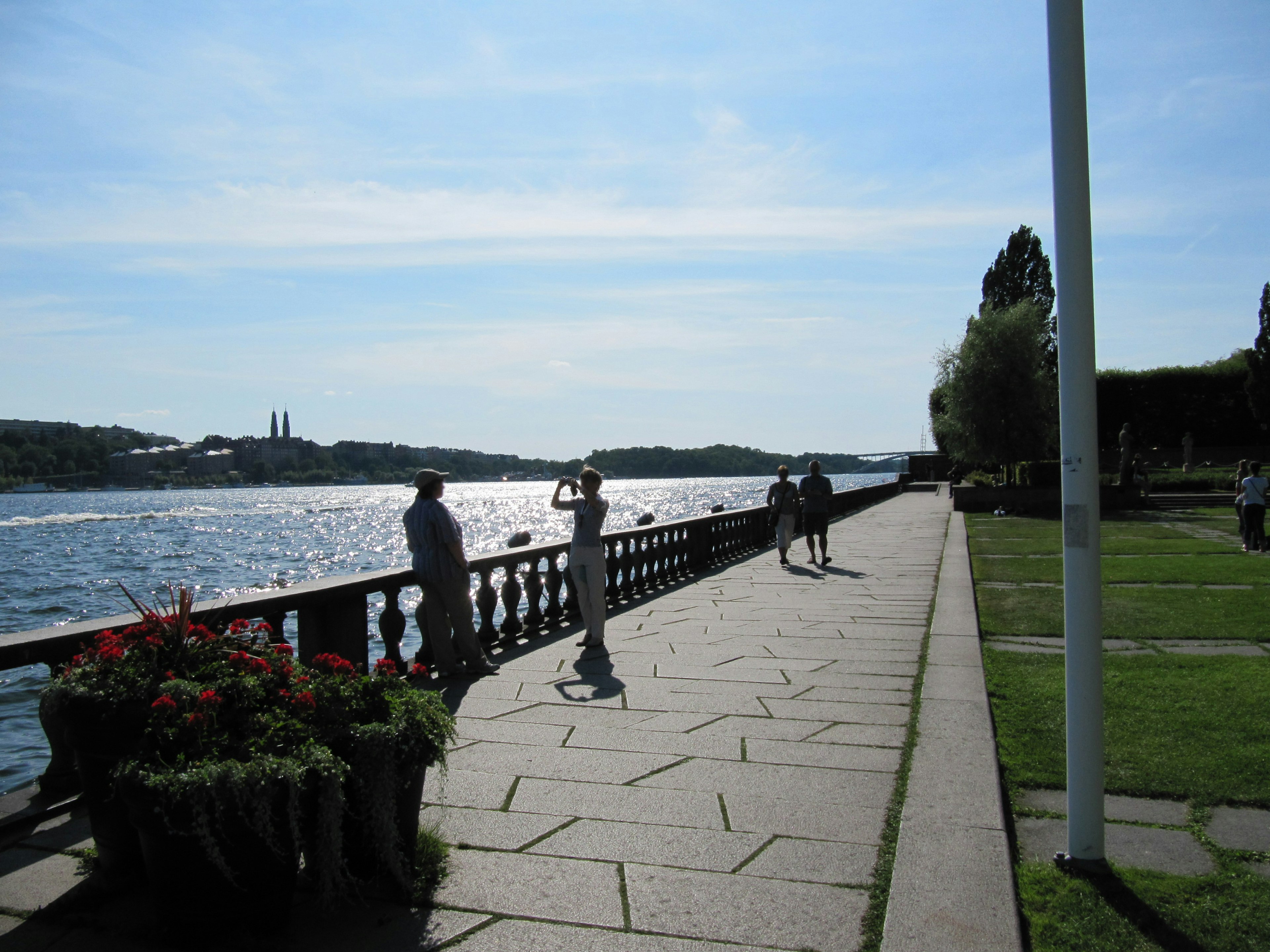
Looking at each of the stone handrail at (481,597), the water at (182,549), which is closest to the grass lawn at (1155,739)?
the stone handrail at (481,597)

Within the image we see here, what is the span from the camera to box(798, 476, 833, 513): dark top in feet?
50.9

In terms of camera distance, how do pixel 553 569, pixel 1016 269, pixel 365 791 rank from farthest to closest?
1. pixel 1016 269
2. pixel 553 569
3. pixel 365 791

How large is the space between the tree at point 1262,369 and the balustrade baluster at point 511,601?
52.5 meters

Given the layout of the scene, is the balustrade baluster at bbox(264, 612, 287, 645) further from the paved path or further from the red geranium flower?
the red geranium flower

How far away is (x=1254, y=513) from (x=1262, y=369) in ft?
129

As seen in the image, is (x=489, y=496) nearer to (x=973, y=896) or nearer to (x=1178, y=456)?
(x=1178, y=456)

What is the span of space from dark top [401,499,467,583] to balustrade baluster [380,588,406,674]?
0.26m

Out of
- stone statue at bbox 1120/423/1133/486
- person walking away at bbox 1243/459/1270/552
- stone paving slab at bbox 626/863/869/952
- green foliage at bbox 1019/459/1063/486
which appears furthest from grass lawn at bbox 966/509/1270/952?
green foliage at bbox 1019/459/1063/486

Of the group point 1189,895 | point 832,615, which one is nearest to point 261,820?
point 1189,895

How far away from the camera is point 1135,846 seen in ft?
12.1

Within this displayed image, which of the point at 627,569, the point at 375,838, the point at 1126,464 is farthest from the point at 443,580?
the point at 1126,464

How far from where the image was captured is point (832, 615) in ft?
32.7

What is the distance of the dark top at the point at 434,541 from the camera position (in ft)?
22.6

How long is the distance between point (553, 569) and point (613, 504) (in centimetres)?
10050
